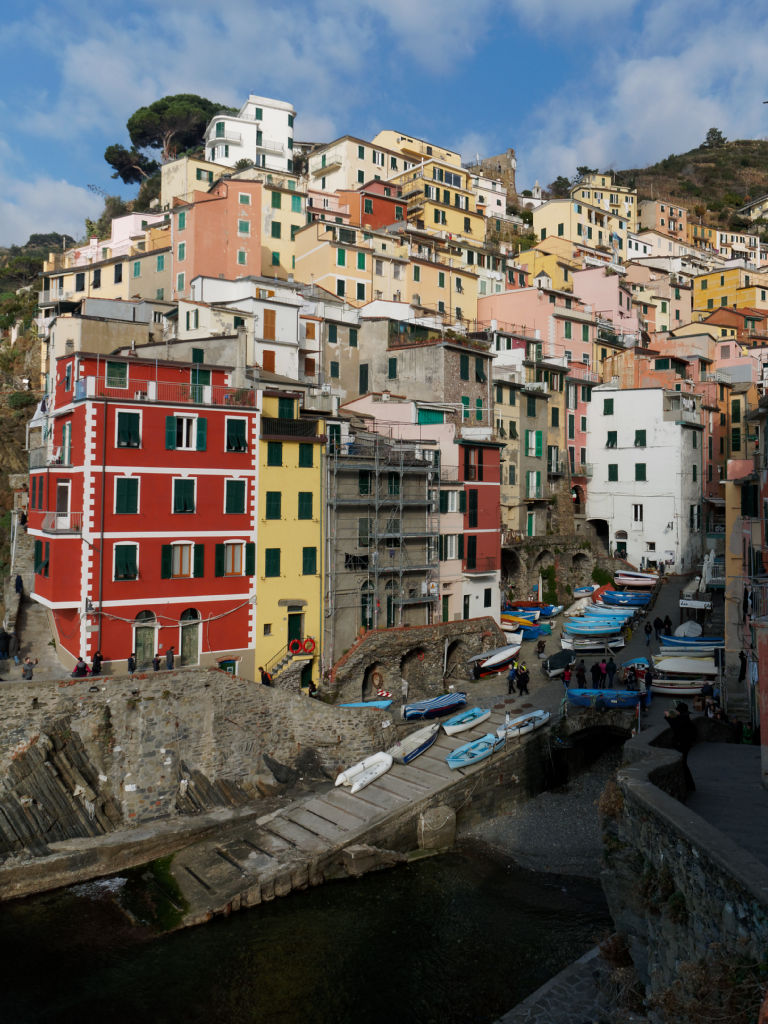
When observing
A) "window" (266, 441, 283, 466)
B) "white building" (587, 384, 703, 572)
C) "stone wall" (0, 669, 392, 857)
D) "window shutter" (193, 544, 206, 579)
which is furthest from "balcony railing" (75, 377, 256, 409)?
"white building" (587, 384, 703, 572)

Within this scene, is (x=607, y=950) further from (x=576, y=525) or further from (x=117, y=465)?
(x=576, y=525)

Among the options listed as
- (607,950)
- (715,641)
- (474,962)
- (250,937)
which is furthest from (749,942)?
(715,641)

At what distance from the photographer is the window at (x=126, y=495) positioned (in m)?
32.6

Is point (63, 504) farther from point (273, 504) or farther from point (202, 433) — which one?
point (273, 504)

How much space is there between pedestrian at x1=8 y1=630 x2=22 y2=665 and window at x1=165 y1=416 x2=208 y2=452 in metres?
10.7

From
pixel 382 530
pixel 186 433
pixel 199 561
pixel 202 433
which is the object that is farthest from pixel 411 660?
pixel 186 433

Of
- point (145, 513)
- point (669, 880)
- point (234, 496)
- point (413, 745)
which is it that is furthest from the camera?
point (234, 496)

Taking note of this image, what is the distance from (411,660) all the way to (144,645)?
45.5ft

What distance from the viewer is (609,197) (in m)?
113

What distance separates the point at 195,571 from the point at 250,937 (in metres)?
15.4

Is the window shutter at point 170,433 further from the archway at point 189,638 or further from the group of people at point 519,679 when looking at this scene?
the group of people at point 519,679

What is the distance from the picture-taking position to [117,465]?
32.6 m

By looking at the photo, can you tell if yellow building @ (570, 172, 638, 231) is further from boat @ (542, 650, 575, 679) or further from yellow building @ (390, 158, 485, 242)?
boat @ (542, 650, 575, 679)

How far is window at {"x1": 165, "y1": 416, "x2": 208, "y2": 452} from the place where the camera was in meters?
34.0
